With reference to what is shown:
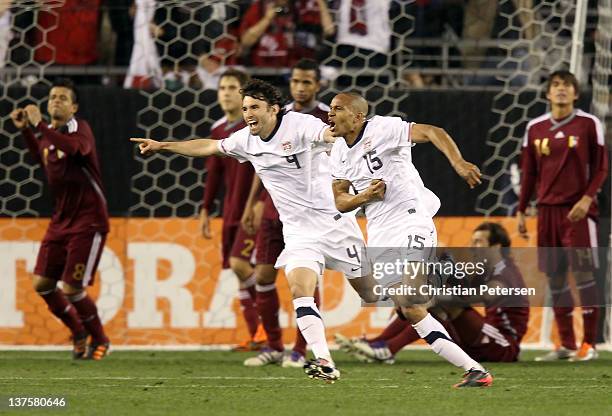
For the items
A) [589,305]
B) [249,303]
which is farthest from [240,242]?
[589,305]

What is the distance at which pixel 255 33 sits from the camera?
11.4 m

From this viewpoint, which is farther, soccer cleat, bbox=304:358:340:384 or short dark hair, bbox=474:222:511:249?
short dark hair, bbox=474:222:511:249

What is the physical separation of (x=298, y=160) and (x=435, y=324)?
142 centimetres

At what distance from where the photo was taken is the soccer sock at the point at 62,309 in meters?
9.30

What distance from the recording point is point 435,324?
6.81m

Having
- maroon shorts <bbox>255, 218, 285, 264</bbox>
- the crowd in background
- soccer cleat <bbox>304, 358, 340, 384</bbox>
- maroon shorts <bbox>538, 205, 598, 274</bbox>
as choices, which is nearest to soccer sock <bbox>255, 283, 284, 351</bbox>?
maroon shorts <bbox>255, 218, 285, 264</bbox>

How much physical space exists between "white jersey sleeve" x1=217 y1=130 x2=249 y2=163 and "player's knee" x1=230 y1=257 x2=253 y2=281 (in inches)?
86.1

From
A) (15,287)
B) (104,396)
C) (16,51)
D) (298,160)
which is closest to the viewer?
(104,396)

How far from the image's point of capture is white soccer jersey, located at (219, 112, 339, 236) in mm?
7555

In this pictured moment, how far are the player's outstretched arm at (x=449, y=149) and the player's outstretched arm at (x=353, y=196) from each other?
35 cm

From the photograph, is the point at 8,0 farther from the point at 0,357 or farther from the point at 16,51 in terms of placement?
the point at 0,357

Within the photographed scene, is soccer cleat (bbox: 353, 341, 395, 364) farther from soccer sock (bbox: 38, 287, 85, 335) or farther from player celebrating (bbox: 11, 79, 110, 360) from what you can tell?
soccer sock (bbox: 38, 287, 85, 335)

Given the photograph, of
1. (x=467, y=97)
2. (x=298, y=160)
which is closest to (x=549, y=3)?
(x=467, y=97)

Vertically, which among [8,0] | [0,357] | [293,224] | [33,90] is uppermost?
[8,0]
